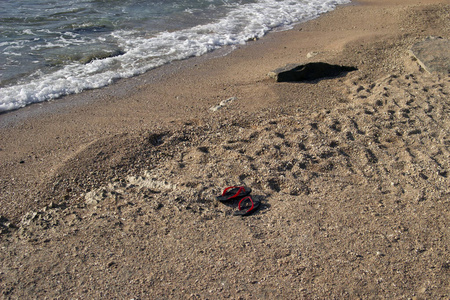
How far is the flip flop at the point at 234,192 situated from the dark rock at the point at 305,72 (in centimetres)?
313

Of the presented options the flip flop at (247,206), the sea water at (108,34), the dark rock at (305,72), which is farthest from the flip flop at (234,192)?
the sea water at (108,34)

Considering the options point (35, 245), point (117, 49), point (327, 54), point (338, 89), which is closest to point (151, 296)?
point (35, 245)

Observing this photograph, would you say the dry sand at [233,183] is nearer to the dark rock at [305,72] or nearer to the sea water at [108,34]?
the dark rock at [305,72]

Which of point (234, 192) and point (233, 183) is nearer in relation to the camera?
point (234, 192)

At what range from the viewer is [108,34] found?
32.0ft

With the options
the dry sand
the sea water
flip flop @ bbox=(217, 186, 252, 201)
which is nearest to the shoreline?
the dry sand

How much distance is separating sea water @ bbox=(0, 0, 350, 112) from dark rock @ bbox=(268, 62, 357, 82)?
102 inches

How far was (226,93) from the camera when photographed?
6.35 metres

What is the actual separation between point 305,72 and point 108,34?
5575 millimetres

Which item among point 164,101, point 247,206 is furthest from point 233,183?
point 164,101

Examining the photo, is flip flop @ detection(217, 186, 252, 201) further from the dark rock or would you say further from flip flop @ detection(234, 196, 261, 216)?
the dark rock

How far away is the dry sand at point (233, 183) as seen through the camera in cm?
301

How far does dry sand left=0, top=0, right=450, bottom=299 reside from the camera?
119 inches

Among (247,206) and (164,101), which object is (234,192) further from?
(164,101)
